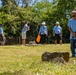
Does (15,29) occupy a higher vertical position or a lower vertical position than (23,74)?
lower

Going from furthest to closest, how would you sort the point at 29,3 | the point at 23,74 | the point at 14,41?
1. the point at 29,3
2. the point at 14,41
3. the point at 23,74

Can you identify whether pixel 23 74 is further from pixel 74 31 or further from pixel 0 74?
pixel 74 31

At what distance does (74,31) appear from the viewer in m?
11.8

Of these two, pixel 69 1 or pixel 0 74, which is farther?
pixel 69 1

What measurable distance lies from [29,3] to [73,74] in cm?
4712

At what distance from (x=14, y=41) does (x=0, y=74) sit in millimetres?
36202

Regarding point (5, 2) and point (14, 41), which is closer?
point (14, 41)

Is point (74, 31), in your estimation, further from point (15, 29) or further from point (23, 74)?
point (15, 29)

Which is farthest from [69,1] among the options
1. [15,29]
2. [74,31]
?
[74,31]

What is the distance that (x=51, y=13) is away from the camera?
5006 cm

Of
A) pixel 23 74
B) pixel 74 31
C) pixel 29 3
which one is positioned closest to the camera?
pixel 23 74

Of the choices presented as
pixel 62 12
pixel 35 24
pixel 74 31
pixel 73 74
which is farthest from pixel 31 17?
pixel 73 74

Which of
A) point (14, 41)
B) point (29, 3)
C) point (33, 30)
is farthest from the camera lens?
point (29, 3)

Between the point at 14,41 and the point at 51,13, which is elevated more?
the point at 51,13
